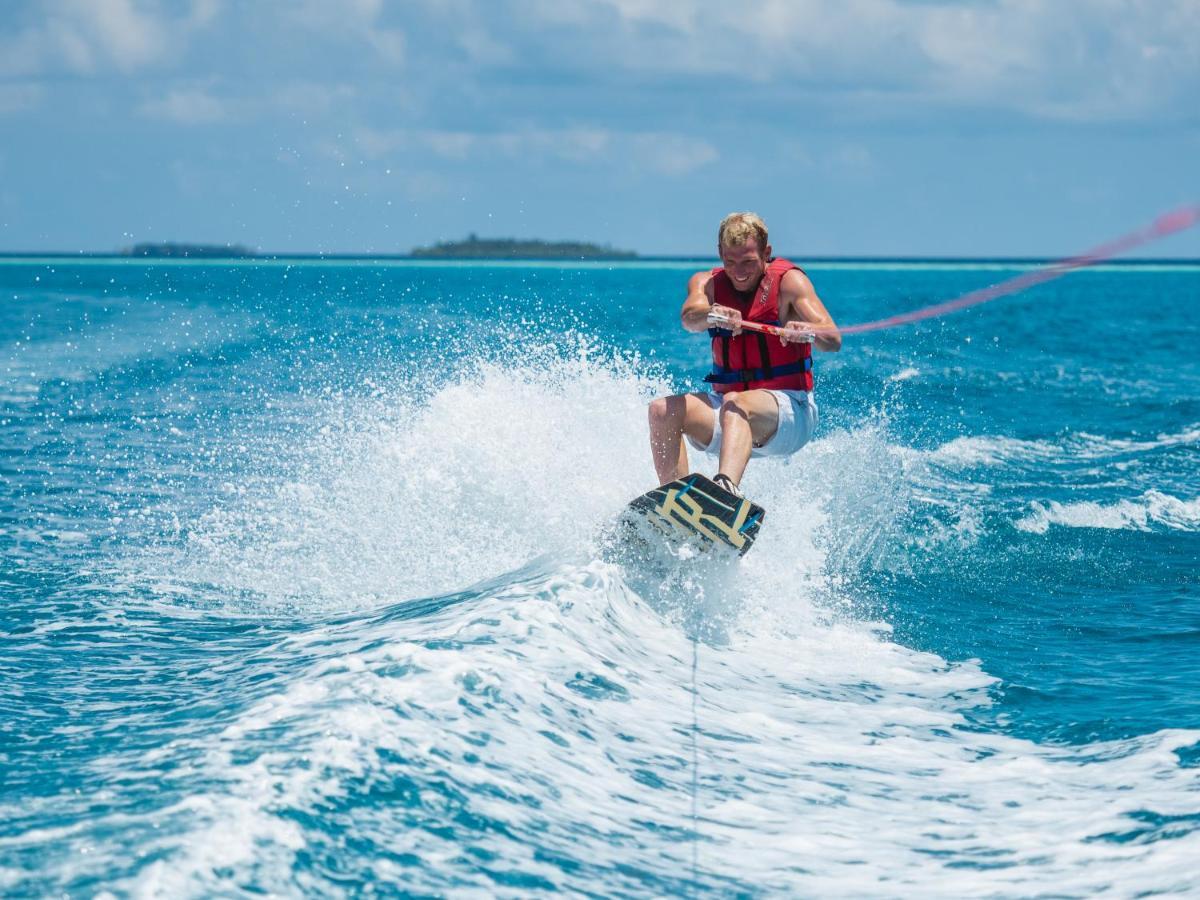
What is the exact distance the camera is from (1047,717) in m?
5.65

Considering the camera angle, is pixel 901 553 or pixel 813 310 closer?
pixel 813 310

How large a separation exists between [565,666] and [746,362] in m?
2.13

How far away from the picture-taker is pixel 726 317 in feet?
20.9

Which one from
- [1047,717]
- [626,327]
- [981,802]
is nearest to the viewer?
[981,802]

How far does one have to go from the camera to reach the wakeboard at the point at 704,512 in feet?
20.4

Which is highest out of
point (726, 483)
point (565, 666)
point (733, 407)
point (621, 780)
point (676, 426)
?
point (733, 407)

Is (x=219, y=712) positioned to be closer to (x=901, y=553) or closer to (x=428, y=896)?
(x=428, y=896)

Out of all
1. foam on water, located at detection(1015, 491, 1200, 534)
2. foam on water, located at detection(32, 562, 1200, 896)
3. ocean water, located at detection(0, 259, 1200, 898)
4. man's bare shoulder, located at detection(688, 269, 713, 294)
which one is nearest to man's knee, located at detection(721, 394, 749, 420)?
man's bare shoulder, located at detection(688, 269, 713, 294)

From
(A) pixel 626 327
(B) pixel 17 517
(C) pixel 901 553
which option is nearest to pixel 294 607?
(B) pixel 17 517

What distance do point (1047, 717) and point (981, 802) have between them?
1.13 meters

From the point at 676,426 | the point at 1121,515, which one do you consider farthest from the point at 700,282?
the point at 1121,515

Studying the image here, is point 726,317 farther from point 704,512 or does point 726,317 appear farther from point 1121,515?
point 1121,515

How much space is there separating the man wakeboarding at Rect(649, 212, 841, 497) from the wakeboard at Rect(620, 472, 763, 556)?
128mm

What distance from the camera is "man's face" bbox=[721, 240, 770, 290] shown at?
6.52 m
